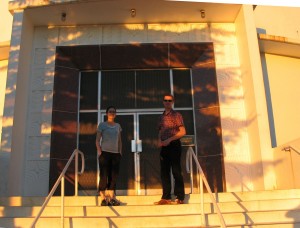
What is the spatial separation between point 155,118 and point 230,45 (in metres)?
2.52

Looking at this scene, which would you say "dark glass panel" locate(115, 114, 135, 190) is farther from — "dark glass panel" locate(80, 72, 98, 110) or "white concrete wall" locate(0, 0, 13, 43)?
"white concrete wall" locate(0, 0, 13, 43)

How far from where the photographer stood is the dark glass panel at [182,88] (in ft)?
28.8

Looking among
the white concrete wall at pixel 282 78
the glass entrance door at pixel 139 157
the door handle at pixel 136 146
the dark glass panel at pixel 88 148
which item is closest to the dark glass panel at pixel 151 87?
the glass entrance door at pixel 139 157

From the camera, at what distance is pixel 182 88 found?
29.1ft

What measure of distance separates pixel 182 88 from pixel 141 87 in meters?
0.99

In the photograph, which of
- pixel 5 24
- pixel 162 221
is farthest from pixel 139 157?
pixel 5 24

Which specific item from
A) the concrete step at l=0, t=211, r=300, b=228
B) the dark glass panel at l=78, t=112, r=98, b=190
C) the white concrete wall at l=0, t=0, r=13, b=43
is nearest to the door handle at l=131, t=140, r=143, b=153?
the dark glass panel at l=78, t=112, r=98, b=190

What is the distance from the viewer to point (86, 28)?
8.88 metres

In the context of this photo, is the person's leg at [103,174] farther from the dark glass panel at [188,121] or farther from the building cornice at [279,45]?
the building cornice at [279,45]

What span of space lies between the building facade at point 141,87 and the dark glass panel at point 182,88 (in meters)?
0.02

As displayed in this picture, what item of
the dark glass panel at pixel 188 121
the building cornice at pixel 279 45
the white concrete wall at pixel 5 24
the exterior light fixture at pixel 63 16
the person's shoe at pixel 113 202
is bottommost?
the person's shoe at pixel 113 202

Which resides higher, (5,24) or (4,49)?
(5,24)

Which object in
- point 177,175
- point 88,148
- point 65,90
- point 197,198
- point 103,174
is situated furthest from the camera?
point 65,90

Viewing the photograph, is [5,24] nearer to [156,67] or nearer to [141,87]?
[141,87]
